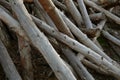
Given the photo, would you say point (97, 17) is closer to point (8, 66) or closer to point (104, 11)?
point (104, 11)

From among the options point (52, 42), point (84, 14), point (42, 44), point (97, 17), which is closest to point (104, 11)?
point (97, 17)

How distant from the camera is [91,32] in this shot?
3732 mm

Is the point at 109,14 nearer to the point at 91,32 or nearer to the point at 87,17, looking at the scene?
the point at 87,17

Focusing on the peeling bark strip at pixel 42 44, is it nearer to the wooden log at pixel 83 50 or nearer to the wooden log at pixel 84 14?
the wooden log at pixel 83 50

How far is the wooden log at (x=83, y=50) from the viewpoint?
10.5 feet

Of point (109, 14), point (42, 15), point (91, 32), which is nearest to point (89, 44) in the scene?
point (91, 32)

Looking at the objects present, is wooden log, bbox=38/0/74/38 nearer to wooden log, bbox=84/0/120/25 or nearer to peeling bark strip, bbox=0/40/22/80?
peeling bark strip, bbox=0/40/22/80

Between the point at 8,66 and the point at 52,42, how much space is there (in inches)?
22.0

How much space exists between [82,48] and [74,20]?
105 centimetres

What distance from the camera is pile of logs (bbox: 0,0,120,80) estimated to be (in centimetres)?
273

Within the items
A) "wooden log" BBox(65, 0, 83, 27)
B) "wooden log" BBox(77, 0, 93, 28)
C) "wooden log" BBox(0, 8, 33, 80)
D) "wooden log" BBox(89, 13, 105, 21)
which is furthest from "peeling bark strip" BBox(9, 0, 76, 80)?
"wooden log" BBox(89, 13, 105, 21)

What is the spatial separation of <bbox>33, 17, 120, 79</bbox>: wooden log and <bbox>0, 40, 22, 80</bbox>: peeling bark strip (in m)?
0.49

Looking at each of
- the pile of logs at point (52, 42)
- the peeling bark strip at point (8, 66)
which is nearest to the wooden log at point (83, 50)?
the pile of logs at point (52, 42)

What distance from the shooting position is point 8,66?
3189 mm
